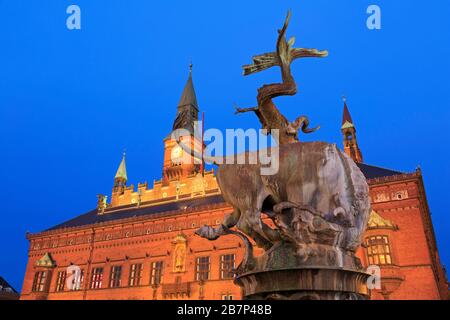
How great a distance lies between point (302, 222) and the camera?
5.46 meters

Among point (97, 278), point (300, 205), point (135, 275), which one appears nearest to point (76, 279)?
point (97, 278)

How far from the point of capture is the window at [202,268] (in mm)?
28733

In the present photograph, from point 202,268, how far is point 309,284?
25337 millimetres

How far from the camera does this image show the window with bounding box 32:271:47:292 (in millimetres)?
34397

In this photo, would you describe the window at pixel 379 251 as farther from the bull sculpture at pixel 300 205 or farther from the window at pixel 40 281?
the window at pixel 40 281

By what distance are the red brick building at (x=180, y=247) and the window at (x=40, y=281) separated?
0.33 ft

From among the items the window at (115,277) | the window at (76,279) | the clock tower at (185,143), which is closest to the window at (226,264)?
the window at (115,277)

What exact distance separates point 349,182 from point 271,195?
1.35 m

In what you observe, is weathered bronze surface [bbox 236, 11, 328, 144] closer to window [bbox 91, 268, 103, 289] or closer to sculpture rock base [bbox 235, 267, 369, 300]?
sculpture rock base [bbox 235, 267, 369, 300]

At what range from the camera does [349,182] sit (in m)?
5.93

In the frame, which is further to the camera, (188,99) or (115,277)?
(188,99)

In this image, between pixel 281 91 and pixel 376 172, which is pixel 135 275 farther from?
pixel 281 91

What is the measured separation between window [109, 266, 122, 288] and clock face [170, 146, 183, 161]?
16.9 meters
